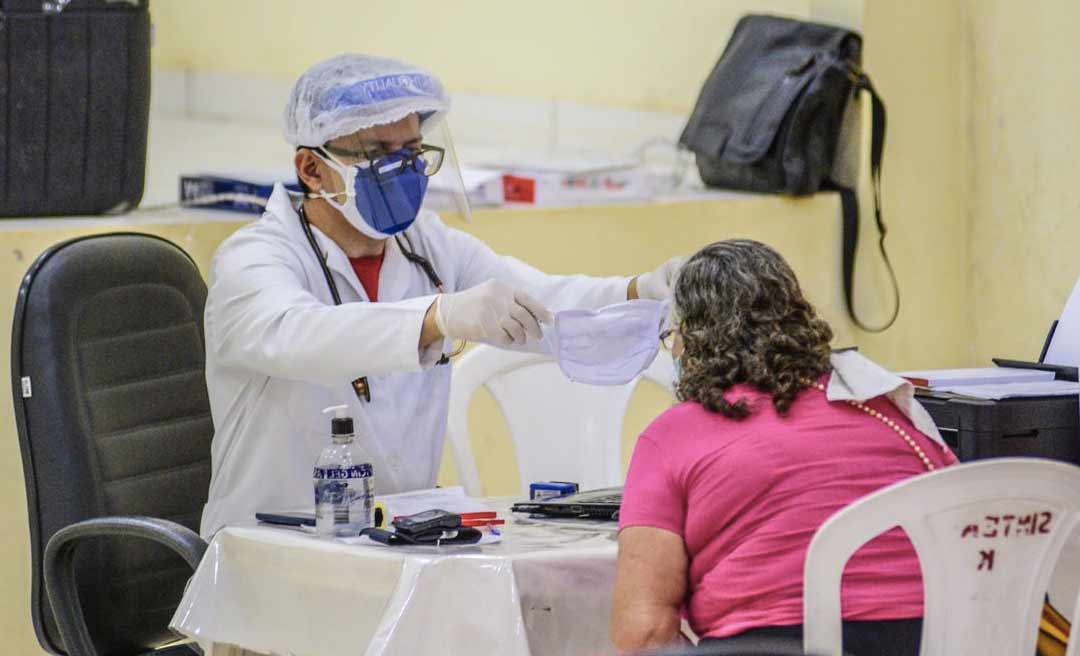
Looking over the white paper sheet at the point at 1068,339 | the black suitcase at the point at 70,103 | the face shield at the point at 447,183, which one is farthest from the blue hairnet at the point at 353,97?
the white paper sheet at the point at 1068,339

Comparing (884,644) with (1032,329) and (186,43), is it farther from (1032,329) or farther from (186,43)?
(186,43)

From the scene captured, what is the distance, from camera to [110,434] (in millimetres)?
2771

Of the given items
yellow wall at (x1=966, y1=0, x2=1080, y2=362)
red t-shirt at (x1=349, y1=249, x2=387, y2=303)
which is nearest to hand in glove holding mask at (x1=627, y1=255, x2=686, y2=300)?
red t-shirt at (x1=349, y1=249, x2=387, y2=303)

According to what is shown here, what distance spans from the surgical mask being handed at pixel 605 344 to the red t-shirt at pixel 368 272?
19.5 inches

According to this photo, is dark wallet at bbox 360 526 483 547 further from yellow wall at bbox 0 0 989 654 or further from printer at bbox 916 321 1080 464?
yellow wall at bbox 0 0 989 654

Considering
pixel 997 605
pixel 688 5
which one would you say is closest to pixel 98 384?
pixel 997 605

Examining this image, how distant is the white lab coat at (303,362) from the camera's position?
2.56m

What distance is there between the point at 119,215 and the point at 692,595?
1.96 m

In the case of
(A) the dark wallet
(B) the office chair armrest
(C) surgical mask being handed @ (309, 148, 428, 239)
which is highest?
(C) surgical mask being handed @ (309, 148, 428, 239)

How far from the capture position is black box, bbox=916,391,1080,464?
257cm

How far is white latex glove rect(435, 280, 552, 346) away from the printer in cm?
70

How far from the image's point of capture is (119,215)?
11.6 ft

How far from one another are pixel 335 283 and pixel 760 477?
3.78 feet

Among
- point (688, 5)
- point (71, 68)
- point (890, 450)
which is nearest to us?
point (890, 450)
